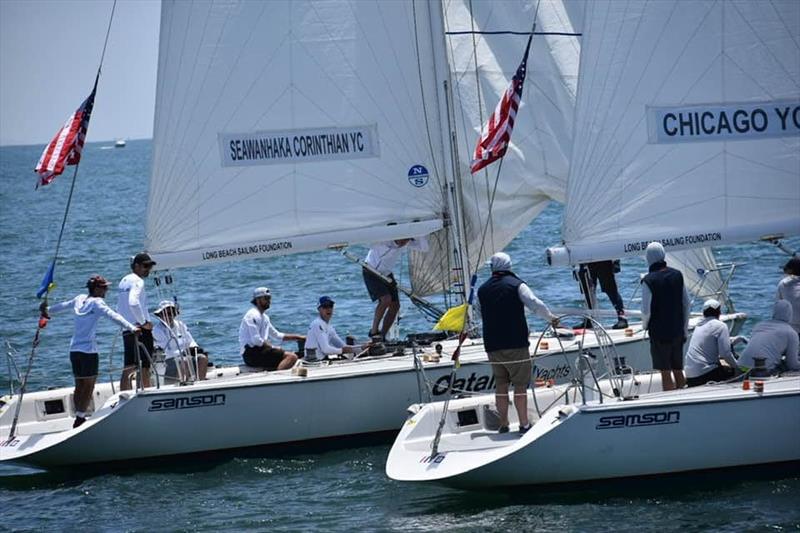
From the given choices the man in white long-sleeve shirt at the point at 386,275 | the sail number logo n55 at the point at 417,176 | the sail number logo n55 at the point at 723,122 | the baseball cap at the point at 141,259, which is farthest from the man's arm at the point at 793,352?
the baseball cap at the point at 141,259

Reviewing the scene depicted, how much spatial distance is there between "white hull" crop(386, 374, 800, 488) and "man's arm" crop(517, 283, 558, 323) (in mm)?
803

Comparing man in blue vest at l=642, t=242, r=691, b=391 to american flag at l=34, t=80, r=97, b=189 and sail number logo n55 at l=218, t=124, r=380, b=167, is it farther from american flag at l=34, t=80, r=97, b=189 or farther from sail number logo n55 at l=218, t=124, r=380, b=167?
american flag at l=34, t=80, r=97, b=189

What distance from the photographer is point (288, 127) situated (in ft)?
55.5

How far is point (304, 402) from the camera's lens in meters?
15.5

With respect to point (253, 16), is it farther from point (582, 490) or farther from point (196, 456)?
point (582, 490)

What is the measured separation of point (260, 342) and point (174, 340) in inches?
39.9

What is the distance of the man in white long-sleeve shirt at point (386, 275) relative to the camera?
17.4 m

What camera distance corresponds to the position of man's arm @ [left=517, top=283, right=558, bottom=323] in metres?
12.9

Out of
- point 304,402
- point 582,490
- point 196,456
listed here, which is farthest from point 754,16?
point 196,456

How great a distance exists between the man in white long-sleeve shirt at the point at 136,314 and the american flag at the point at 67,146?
1.45 meters

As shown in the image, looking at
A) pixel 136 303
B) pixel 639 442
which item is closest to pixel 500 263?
pixel 639 442

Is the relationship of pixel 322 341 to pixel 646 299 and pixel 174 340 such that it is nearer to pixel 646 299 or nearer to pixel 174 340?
pixel 174 340

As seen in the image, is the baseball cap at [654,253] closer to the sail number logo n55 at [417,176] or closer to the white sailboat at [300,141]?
the white sailboat at [300,141]

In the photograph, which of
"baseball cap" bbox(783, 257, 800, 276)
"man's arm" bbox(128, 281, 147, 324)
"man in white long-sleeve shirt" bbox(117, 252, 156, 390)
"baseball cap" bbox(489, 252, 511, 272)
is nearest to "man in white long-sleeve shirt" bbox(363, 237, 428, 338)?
"man in white long-sleeve shirt" bbox(117, 252, 156, 390)
